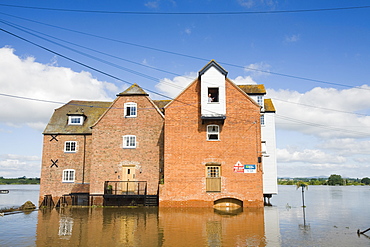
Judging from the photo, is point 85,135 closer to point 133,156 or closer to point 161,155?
point 133,156

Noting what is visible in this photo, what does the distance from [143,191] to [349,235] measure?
1508 centimetres

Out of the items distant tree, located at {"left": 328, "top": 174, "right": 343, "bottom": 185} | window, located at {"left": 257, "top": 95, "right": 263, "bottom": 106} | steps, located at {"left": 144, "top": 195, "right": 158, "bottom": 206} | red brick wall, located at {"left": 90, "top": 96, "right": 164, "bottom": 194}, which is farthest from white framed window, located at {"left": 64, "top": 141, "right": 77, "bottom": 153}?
distant tree, located at {"left": 328, "top": 174, "right": 343, "bottom": 185}

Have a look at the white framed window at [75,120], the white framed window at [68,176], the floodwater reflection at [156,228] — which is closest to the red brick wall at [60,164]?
the white framed window at [68,176]

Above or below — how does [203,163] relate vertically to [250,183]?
above

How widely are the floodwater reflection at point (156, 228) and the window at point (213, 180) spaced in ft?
5.97

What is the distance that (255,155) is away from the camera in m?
22.8

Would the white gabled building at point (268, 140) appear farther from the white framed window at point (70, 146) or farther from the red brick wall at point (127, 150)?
the white framed window at point (70, 146)

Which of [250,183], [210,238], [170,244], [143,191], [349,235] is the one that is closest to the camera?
[170,244]

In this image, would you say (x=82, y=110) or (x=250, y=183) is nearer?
(x=250, y=183)

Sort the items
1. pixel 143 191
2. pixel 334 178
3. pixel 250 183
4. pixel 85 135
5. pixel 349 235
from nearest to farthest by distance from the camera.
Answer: pixel 349 235
pixel 250 183
pixel 143 191
pixel 85 135
pixel 334 178

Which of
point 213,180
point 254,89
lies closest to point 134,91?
point 213,180

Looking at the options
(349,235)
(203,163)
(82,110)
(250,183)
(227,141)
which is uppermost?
(82,110)

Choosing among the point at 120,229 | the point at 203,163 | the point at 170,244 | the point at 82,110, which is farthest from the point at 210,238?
the point at 82,110

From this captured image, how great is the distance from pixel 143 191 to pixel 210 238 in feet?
41.5
